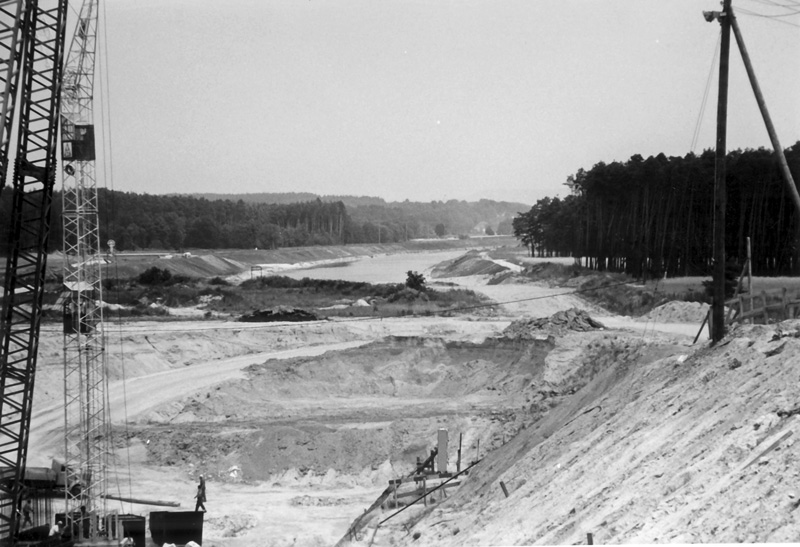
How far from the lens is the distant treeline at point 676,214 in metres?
38.6

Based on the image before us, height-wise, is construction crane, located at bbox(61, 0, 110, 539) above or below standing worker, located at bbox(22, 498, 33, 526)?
above

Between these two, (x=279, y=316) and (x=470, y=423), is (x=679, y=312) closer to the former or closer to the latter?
(x=470, y=423)

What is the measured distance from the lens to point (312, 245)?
79125 mm

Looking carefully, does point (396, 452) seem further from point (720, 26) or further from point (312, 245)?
point (312, 245)

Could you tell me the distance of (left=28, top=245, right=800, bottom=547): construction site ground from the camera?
480 inches

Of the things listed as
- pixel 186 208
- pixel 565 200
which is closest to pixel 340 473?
pixel 565 200

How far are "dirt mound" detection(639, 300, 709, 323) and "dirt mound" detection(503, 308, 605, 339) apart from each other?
2.94m

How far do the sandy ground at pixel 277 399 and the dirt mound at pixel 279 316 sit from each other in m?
1.71

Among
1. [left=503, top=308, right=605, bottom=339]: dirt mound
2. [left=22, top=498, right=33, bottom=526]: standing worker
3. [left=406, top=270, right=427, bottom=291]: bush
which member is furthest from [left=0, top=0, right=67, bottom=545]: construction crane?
[left=406, top=270, right=427, bottom=291]: bush

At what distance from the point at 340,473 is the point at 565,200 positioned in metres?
33.0

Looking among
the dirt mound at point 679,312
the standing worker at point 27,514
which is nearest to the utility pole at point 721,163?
the standing worker at point 27,514

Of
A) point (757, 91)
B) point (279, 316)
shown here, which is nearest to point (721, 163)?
point (757, 91)

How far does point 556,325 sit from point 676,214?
10.5 m

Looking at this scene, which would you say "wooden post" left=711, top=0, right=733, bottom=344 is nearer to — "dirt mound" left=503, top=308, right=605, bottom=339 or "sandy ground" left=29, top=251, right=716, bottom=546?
"sandy ground" left=29, top=251, right=716, bottom=546
